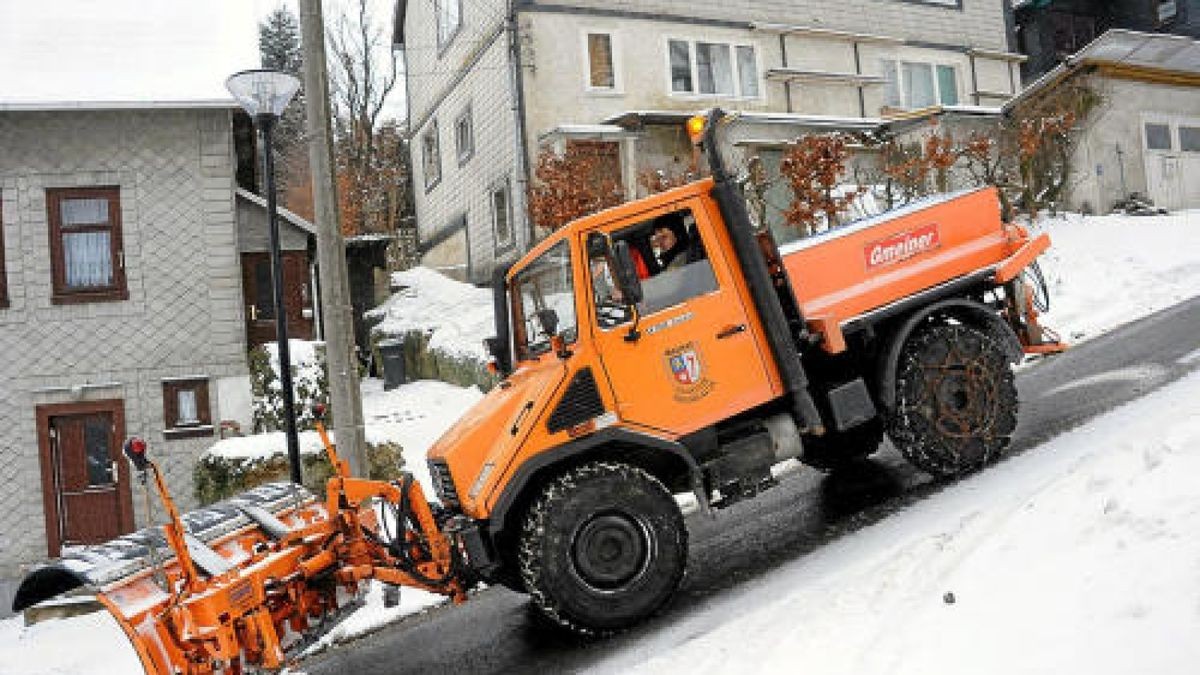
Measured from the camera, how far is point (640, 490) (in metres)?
5.89

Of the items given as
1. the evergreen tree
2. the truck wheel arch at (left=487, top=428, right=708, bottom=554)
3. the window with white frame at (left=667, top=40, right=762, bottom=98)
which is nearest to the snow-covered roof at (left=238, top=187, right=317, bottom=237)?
the window with white frame at (left=667, top=40, right=762, bottom=98)

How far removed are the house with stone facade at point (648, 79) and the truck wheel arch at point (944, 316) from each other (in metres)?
12.7

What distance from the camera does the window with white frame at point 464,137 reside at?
23.2 metres

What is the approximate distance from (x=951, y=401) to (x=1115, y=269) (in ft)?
33.9

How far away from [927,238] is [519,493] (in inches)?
145

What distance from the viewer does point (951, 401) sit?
709cm

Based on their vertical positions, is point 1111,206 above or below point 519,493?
above

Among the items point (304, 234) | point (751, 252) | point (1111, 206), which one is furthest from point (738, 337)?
point (1111, 206)

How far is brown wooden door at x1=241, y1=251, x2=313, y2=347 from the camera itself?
16.7 metres

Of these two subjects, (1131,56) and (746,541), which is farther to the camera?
(1131,56)

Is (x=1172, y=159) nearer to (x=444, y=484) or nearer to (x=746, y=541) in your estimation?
(x=746, y=541)

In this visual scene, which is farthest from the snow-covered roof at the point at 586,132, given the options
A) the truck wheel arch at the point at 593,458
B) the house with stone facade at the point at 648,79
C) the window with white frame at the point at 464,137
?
the truck wheel arch at the point at 593,458

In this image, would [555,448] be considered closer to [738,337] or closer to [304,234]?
[738,337]

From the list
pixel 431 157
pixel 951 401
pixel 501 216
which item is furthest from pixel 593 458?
pixel 431 157
